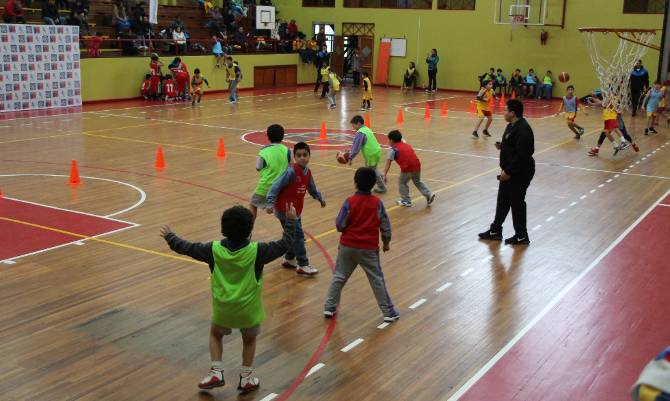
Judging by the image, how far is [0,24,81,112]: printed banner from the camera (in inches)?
A: 971

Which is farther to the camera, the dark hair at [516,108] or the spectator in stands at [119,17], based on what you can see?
the spectator in stands at [119,17]

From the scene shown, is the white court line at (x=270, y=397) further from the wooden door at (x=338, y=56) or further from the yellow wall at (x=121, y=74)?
the wooden door at (x=338, y=56)

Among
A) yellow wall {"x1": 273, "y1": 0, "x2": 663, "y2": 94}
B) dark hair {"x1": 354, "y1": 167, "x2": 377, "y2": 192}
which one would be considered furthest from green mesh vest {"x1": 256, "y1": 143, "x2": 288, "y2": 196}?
yellow wall {"x1": 273, "y1": 0, "x2": 663, "y2": 94}

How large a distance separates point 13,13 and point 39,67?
197 cm

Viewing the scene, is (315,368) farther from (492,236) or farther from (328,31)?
(328,31)

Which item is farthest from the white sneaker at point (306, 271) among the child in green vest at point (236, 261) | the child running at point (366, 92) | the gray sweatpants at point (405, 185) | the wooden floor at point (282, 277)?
the child running at point (366, 92)

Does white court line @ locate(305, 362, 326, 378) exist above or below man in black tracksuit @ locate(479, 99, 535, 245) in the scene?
below

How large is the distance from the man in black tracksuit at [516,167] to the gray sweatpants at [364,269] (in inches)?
143

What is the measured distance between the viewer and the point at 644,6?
32312 mm

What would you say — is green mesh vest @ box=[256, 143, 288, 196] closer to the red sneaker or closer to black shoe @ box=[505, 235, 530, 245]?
black shoe @ box=[505, 235, 530, 245]

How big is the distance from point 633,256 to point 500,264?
6.56 ft

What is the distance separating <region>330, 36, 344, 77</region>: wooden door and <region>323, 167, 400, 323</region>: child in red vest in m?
34.8

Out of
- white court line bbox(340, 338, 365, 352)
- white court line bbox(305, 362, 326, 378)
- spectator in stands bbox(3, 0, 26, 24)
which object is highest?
spectator in stands bbox(3, 0, 26, 24)

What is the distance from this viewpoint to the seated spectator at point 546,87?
1358 inches
